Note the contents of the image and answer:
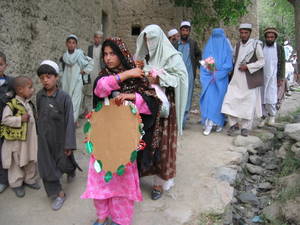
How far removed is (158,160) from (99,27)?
5.46 meters

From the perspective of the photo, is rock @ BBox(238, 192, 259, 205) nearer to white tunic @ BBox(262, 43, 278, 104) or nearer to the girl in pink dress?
the girl in pink dress

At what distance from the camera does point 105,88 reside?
7.79 ft

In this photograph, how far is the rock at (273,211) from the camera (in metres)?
3.89

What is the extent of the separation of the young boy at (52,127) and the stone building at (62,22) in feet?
4.21

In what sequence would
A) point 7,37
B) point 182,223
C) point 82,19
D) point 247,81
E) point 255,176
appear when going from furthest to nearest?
point 82,19 → point 247,81 → point 255,176 → point 7,37 → point 182,223

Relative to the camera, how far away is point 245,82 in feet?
17.6

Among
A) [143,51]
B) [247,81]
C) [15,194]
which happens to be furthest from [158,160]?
[247,81]

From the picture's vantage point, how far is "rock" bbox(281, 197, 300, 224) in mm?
3761

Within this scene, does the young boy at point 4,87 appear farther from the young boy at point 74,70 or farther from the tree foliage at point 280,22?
the tree foliage at point 280,22

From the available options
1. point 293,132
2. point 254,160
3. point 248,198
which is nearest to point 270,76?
point 293,132

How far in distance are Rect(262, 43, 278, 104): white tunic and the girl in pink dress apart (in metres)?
3.92

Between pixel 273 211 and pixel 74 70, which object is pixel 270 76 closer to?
pixel 273 211

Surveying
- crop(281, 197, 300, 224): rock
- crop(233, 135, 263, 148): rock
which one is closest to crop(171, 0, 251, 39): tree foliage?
crop(233, 135, 263, 148): rock

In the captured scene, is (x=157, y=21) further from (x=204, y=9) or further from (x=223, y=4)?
(x=223, y=4)
